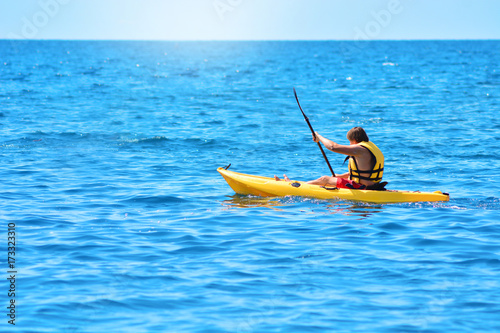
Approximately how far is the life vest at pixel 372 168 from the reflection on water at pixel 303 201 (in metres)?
0.40

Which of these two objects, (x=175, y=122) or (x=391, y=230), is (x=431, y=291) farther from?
(x=175, y=122)

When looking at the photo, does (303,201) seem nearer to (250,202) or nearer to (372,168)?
(250,202)

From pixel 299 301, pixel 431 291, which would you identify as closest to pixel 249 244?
pixel 299 301

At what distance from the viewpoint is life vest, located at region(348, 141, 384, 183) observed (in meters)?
9.19

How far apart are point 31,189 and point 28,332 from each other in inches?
230

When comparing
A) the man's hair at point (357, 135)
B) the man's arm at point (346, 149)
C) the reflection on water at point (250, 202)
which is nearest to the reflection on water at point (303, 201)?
the reflection on water at point (250, 202)

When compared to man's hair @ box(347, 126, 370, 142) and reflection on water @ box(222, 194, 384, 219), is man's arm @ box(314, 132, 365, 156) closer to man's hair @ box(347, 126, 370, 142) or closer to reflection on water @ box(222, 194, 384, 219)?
man's hair @ box(347, 126, 370, 142)

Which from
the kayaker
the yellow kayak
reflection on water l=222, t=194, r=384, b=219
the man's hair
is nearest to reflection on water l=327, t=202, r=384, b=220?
reflection on water l=222, t=194, r=384, b=219

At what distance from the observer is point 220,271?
6.48 meters

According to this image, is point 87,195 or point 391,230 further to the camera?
point 87,195

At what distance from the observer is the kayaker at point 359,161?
9.14 meters

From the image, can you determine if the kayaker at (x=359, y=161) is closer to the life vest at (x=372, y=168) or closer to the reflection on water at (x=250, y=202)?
the life vest at (x=372, y=168)

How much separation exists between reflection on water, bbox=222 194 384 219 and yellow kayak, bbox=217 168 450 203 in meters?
0.08

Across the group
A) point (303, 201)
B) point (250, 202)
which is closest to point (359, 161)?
point (303, 201)
